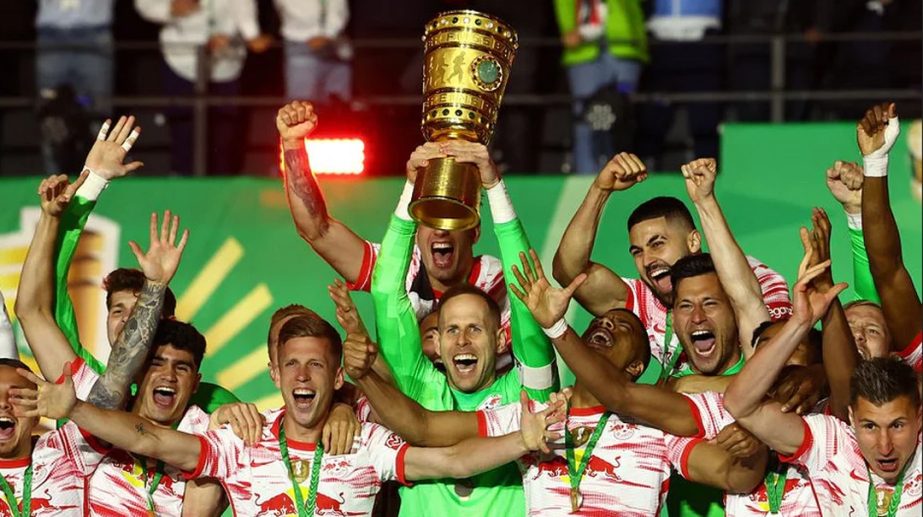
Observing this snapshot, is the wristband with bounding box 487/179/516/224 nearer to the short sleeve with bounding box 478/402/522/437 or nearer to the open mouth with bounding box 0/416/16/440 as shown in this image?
the short sleeve with bounding box 478/402/522/437

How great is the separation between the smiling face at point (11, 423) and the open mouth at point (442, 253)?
62.8 inches

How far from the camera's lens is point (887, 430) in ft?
20.9

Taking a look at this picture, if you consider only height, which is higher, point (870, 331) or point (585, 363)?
point (870, 331)

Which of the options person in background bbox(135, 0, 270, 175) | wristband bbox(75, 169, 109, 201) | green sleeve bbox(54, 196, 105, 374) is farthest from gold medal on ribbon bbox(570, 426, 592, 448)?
person in background bbox(135, 0, 270, 175)

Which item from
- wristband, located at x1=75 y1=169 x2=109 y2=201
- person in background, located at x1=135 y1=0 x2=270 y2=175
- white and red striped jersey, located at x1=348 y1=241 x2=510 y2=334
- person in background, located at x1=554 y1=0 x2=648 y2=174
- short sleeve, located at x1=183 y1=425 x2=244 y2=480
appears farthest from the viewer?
person in background, located at x1=135 y1=0 x2=270 y2=175

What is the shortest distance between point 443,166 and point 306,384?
0.95m

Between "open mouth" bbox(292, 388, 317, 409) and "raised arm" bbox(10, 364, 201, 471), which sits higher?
"open mouth" bbox(292, 388, 317, 409)

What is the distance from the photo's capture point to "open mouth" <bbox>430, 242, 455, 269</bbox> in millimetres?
7602

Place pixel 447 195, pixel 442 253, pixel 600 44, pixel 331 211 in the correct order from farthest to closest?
pixel 600 44
pixel 331 211
pixel 442 253
pixel 447 195

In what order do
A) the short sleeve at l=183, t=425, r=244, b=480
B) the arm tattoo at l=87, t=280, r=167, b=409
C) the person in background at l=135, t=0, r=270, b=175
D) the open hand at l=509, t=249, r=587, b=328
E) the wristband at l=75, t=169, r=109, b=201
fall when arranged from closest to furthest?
the open hand at l=509, t=249, r=587, b=328, the short sleeve at l=183, t=425, r=244, b=480, the arm tattoo at l=87, t=280, r=167, b=409, the wristband at l=75, t=169, r=109, b=201, the person in background at l=135, t=0, r=270, b=175

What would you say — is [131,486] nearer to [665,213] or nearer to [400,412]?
[400,412]

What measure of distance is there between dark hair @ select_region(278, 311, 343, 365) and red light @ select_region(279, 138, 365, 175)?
209 centimetres

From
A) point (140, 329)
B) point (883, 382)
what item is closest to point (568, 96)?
point (140, 329)

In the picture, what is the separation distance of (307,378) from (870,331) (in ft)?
6.71
